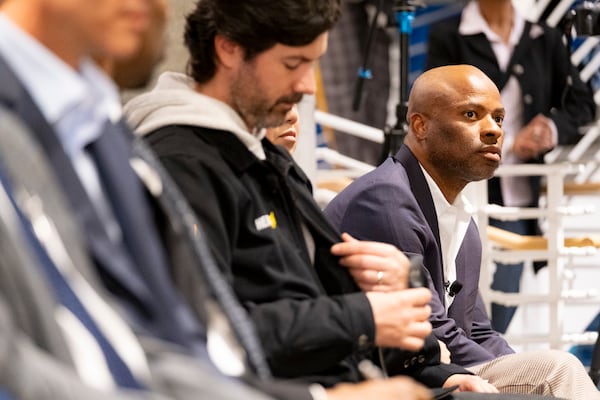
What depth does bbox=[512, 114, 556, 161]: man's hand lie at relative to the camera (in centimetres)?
472

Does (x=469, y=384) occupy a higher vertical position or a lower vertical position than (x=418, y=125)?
lower

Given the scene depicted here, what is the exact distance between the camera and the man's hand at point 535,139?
4.72 metres

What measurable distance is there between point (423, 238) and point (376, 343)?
932 millimetres

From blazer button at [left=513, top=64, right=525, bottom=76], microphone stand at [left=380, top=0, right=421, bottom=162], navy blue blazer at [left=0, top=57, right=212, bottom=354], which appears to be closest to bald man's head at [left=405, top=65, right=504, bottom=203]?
microphone stand at [left=380, top=0, right=421, bottom=162]

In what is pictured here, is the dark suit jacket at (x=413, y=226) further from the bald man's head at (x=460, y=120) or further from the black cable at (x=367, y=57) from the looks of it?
the black cable at (x=367, y=57)

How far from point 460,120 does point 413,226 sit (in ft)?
1.87

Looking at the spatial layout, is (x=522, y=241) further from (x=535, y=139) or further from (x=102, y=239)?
(x=102, y=239)

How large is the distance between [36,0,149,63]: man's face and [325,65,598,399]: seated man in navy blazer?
1431mm

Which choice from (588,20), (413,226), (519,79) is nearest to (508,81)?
(519,79)

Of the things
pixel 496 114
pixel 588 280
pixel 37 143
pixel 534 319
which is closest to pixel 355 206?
pixel 496 114

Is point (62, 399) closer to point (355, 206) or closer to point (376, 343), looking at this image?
point (376, 343)

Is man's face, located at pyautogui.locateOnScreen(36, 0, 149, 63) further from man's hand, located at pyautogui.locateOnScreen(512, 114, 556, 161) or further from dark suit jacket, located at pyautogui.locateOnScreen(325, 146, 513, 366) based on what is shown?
man's hand, located at pyautogui.locateOnScreen(512, 114, 556, 161)

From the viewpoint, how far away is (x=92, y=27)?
139cm

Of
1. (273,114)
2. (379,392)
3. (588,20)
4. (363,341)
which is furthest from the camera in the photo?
(588,20)
